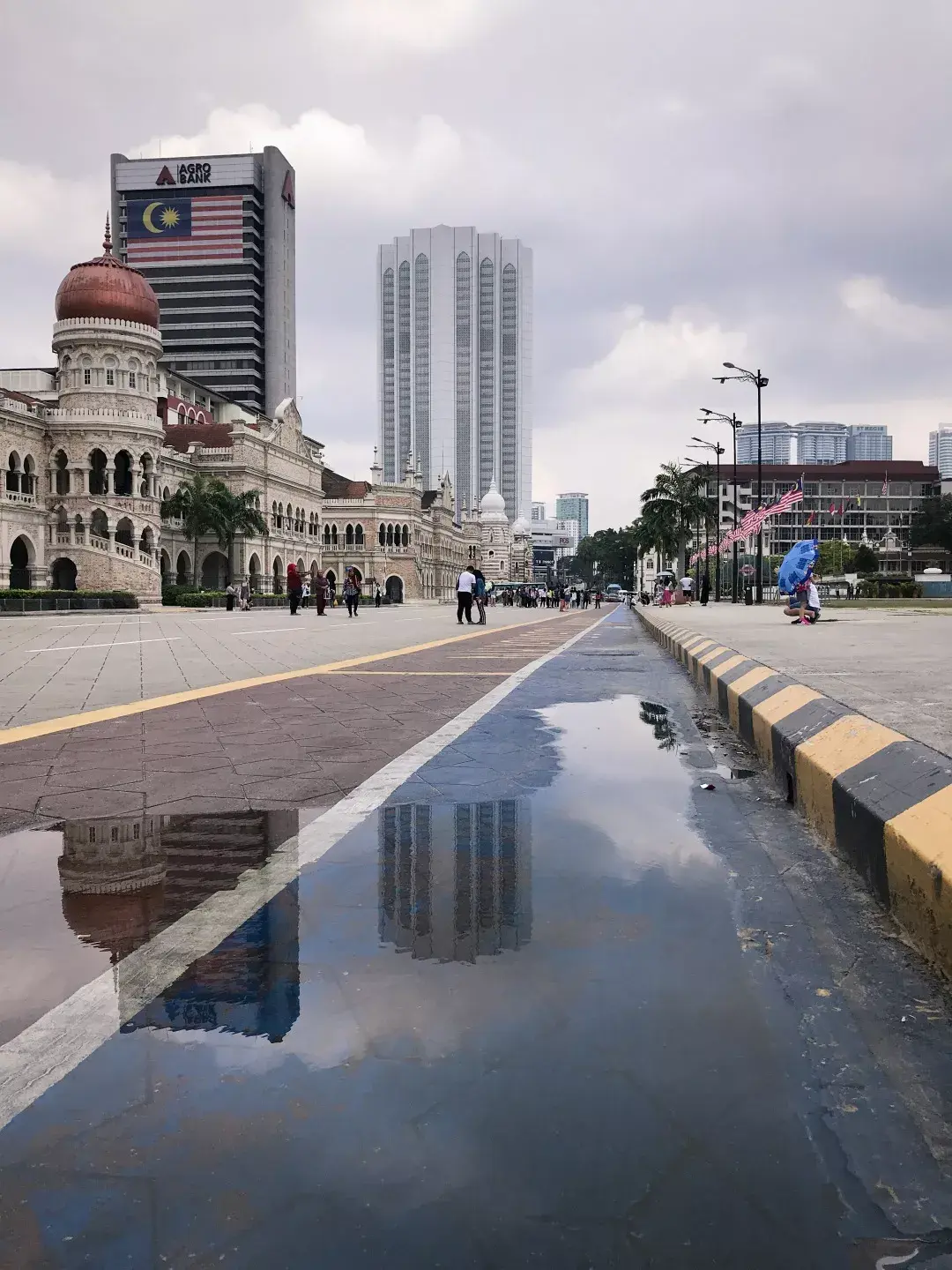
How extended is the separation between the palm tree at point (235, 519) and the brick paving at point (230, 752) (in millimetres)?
66402

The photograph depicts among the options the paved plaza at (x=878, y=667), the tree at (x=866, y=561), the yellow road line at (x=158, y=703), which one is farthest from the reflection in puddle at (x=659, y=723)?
the tree at (x=866, y=561)

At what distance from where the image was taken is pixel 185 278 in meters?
143

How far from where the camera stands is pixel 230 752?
6.31 metres

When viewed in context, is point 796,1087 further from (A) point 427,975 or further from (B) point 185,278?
(B) point 185,278

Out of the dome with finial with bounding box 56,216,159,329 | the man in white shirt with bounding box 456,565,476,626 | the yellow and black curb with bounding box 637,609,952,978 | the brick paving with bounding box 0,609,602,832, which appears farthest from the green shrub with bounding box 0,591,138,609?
the yellow and black curb with bounding box 637,609,952,978

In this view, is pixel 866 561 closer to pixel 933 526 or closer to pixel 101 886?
pixel 933 526

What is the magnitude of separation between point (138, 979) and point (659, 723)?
5.84 meters

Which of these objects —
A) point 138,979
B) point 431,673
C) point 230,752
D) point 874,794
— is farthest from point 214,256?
point 138,979

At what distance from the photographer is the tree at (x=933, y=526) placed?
12388 centimetres

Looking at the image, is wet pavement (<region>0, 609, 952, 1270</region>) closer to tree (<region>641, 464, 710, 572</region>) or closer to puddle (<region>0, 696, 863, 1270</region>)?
puddle (<region>0, 696, 863, 1270</region>)

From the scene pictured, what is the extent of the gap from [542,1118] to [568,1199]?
0.24m

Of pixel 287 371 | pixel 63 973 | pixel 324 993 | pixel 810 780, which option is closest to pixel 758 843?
pixel 810 780

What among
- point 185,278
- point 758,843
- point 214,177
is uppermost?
point 214,177

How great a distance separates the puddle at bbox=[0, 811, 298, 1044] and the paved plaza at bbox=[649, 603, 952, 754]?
2.89m
